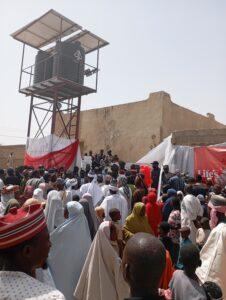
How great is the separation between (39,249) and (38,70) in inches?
599

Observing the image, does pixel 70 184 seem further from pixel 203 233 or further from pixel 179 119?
pixel 179 119

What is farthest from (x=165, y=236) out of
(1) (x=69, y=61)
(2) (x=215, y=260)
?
(1) (x=69, y=61)

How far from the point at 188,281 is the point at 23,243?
1612 millimetres

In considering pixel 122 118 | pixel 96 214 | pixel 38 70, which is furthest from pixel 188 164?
pixel 122 118

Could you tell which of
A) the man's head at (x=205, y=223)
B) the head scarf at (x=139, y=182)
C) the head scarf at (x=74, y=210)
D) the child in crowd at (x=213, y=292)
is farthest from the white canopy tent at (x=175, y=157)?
the child in crowd at (x=213, y=292)

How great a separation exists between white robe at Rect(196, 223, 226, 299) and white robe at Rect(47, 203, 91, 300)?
1.58 metres

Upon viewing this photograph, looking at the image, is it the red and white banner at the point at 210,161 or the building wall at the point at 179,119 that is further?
the building wall at the point at 179,119

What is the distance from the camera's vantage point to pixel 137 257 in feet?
5.95

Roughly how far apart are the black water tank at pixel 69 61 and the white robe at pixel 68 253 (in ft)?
37.3

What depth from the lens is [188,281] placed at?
2.96 meters

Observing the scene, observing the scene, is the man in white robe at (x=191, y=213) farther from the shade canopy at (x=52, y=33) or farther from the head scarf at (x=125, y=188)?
the shade canopy at (x=52, y=33)

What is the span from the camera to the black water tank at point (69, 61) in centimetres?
1547

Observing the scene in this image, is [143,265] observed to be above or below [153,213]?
above

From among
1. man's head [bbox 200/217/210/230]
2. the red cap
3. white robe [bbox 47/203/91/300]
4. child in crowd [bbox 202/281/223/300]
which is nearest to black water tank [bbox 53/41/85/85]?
man's head [bbox 200/217/210/230]
